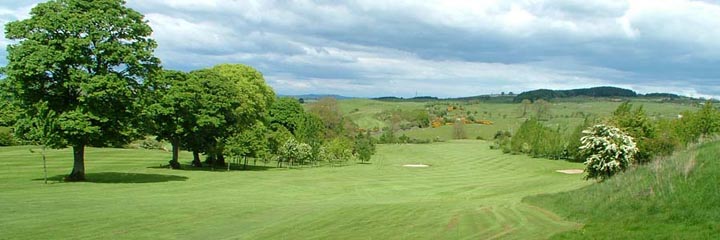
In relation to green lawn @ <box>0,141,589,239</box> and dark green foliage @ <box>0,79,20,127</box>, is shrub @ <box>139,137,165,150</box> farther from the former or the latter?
dark green foliage @ <box>0,79,20,127</box>

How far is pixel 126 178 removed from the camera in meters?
39.3

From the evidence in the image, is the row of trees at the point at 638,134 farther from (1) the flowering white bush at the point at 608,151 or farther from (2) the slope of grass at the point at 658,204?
(2) the slope of grass at the point at 658,204

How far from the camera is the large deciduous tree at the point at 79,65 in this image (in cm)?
3167

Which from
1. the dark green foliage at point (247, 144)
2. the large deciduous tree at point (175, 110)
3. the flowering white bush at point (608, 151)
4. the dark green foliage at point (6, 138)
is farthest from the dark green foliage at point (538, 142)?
the dark green foliage at point (6, 138)

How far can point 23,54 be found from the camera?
3139 cm

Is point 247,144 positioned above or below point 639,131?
below

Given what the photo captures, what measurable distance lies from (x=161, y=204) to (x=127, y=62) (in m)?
12.6

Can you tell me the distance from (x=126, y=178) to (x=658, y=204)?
113ft

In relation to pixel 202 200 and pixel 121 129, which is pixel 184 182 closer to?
pixel 121 129

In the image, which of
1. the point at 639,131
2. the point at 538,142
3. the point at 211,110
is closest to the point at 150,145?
the point at 211,110

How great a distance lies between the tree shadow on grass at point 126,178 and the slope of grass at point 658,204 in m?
28.4

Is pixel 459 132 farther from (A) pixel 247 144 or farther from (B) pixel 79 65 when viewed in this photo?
(B) pixel 79 65

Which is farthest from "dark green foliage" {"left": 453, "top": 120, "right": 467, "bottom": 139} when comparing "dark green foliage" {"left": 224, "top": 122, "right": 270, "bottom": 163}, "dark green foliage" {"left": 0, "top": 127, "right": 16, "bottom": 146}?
"dark green foliage" {"left": 0, "top": 127, "right": 16, "bottom": 146}

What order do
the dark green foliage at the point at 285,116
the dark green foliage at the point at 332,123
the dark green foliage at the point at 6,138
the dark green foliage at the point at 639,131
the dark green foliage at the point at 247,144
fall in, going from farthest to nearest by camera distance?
the dark green foliage at the point at 332,123 → the dark green foliage at the point at 285,116 → the dark green foliage at the point at 6,138 → the dark green foliage at the point at 247,144 → the dark green foliage at the point at 639,131
